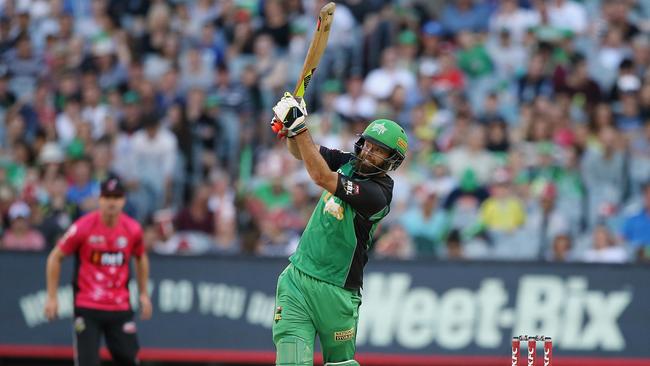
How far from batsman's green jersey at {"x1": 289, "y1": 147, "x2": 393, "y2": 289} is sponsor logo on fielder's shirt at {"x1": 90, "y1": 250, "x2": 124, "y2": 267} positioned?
10.0 feet

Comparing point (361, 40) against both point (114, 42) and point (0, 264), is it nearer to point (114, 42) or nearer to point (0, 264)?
point (114, 42)

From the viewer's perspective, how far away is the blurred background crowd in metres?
15.9

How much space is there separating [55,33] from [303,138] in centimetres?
1211

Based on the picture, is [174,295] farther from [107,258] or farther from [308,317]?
[308,317]

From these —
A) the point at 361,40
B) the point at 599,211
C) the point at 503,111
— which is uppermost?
the point at 361,40

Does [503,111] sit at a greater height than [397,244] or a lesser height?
greater

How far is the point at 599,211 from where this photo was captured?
16.1 m

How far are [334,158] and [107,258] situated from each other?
11.0ft

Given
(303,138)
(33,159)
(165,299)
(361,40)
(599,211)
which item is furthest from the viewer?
(361,40)

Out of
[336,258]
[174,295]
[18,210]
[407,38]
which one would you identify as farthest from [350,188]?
[407,38]

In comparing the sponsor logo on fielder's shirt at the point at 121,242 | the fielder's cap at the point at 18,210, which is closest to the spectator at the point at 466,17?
the fielder's cap at the point at 18,210

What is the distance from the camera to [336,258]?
8.99 m

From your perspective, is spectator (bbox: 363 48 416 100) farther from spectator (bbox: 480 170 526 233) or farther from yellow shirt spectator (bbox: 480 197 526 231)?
yellow shirt spectator (bbox: 480 197 526 231)

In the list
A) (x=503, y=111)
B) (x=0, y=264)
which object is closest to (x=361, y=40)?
(x=503, y=111)
